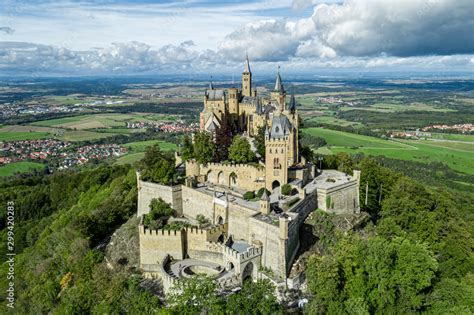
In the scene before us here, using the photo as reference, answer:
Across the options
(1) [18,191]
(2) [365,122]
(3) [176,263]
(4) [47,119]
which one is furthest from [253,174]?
(4) [47,119]

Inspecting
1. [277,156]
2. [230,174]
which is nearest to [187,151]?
[230,174]

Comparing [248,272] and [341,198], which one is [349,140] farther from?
[248,272]

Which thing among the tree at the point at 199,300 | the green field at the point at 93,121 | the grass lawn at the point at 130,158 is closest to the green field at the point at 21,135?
the green field at the point at 93,121

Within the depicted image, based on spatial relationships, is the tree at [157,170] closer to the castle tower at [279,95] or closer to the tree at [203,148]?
the tree at [203,148]

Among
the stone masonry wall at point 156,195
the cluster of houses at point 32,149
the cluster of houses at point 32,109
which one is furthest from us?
the cluster of houses at point 32,109

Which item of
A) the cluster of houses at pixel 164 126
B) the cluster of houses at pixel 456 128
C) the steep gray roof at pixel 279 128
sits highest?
the steep gray roof at pixel 279 128

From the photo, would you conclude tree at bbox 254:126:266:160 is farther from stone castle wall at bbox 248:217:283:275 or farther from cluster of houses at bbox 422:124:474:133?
cluster of houses at bbox 422:124:474:133

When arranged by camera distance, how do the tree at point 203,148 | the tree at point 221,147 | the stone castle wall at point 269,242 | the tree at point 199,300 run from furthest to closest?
the tree at point 221,147 < the tree at point 203,148 < the stone castle wall at point 269,242 < the tree at point 199,300

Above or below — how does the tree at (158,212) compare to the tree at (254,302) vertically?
above
